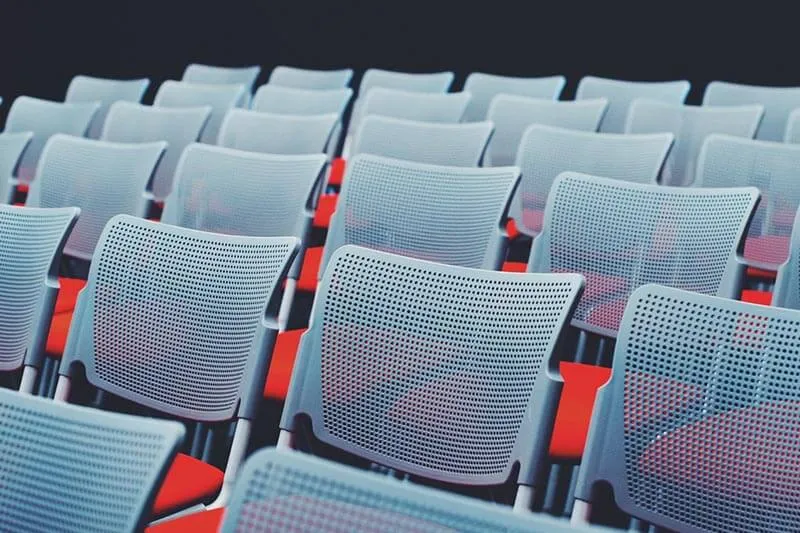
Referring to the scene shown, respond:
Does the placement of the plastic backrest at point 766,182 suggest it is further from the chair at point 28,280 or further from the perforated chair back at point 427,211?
the chair at point 28,280

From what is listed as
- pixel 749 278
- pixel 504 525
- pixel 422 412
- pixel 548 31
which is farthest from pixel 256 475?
pixel 548 31

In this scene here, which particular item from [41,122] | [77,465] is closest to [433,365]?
[77,465]

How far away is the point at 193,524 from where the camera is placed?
6.70 feet

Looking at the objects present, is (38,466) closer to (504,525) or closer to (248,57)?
(504,525)

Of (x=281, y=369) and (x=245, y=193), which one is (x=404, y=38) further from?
(x=281, y=369)

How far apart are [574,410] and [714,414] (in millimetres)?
672

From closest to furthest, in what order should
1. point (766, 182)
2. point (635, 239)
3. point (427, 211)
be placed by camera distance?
point (635, 239) < point (427, 211) < point (766, 182)

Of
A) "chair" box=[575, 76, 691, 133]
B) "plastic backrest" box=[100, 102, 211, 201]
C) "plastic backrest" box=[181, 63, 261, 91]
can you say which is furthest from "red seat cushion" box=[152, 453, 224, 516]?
"plastic backrest" box=[181, 63, 261, 91]

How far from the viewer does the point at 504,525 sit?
1066mm

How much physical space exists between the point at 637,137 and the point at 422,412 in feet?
6.83

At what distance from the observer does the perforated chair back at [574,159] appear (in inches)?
148

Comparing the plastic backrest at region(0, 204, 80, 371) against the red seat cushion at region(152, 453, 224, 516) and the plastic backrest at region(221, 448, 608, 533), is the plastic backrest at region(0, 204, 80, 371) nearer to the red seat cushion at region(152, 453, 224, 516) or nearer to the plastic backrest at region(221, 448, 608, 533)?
the red seat cushion at region(152, 453, 224, 516)

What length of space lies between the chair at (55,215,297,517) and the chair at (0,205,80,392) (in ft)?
0.42

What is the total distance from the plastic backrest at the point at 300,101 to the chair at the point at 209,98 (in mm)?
147
